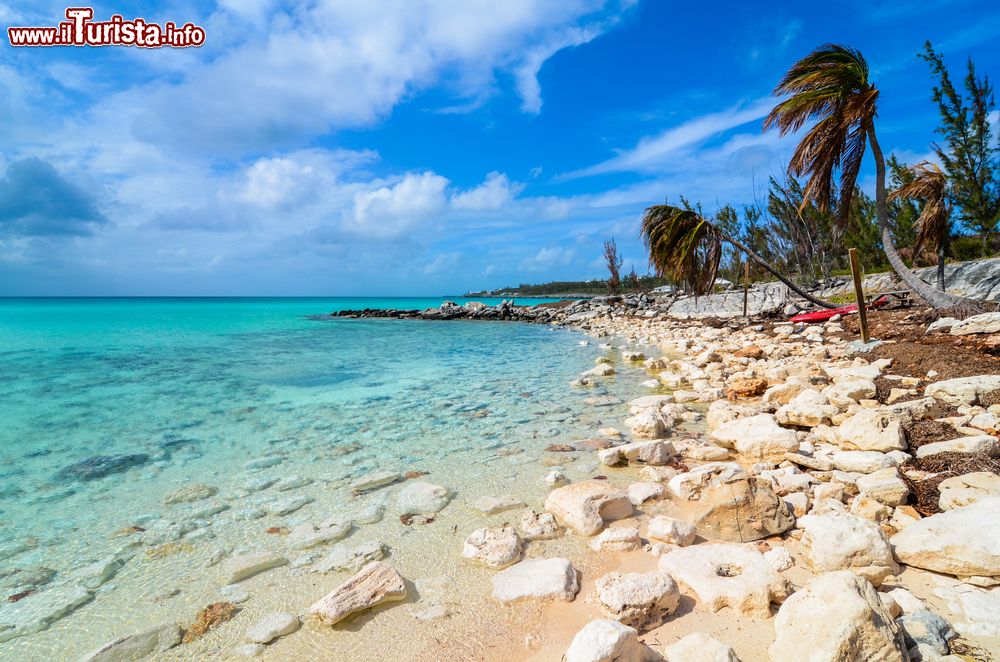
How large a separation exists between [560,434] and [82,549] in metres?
4.99

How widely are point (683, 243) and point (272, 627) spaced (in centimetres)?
1675

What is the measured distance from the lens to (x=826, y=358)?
8.91 metres

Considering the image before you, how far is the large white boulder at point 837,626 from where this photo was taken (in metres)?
1.74

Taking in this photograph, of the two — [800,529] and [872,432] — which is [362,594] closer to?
[800,529]

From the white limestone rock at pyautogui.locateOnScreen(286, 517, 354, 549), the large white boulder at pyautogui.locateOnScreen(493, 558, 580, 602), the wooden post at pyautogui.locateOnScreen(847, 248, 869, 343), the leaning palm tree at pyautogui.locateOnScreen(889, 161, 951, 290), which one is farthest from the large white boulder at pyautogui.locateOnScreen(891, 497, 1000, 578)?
the leaning palm tree at pyautogui.locateOnScreen(889, 161, 951, 290)

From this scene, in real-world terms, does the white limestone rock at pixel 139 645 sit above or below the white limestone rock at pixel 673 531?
below

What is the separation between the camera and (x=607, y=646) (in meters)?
1.94

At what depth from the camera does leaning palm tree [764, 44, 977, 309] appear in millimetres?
10625

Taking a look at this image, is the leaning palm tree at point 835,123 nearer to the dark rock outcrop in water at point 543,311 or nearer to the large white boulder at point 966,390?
the large white boulder at point 966,390

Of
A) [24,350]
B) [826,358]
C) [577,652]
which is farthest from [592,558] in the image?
[24,350]

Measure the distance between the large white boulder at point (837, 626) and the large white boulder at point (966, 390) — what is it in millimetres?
4264

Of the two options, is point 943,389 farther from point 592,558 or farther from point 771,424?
point 592,558

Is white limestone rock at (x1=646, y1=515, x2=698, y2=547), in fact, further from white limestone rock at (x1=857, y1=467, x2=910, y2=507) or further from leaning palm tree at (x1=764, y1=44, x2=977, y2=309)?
leaning palm tree at (x1=764, y1=44, x2=977, y2=309)

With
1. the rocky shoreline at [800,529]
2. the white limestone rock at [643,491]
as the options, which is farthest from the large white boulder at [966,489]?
the white limestone rock at [643,491]
